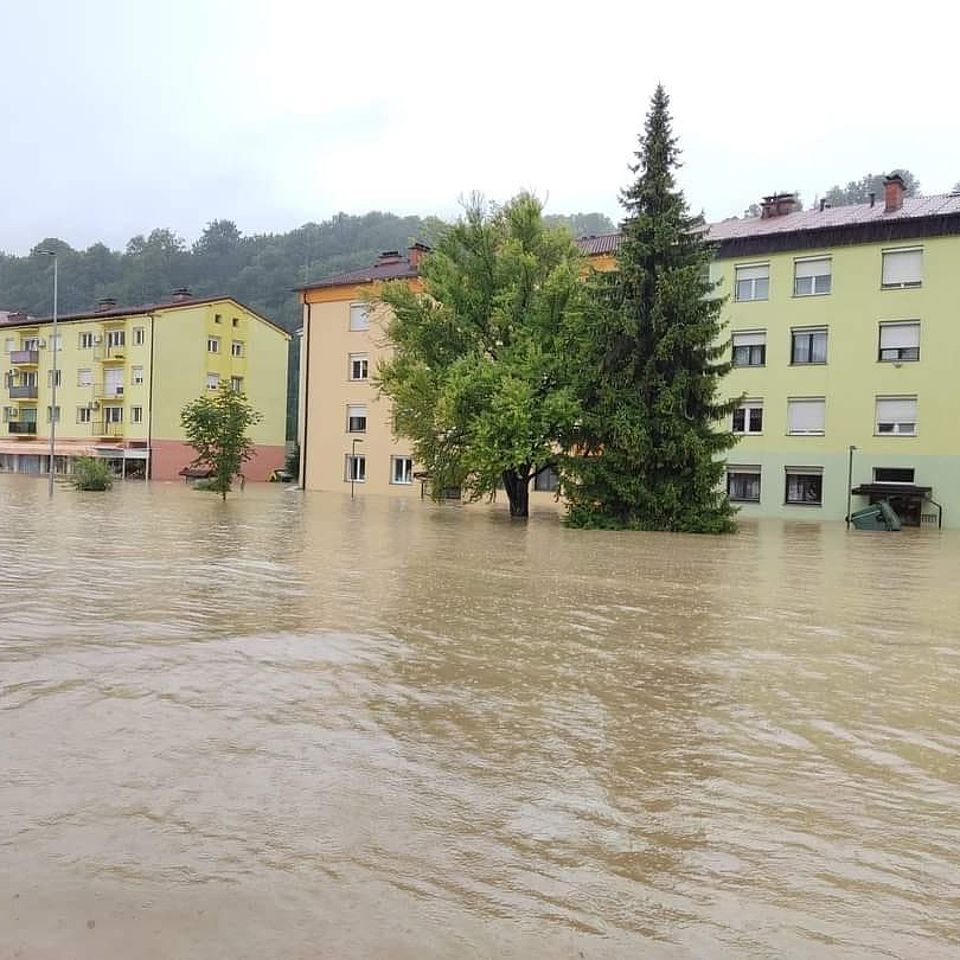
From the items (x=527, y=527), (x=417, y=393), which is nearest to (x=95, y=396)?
(x=417, y=393)

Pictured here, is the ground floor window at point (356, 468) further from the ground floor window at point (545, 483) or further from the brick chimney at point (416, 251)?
the ground floor window at point (545, 483)

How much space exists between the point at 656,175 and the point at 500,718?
1010 inches

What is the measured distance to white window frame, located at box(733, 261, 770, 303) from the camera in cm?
4044

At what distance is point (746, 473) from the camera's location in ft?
133

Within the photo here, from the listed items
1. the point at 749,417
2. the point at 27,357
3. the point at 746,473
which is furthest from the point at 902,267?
the point at 27,357

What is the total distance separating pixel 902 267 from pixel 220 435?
27.7 metres

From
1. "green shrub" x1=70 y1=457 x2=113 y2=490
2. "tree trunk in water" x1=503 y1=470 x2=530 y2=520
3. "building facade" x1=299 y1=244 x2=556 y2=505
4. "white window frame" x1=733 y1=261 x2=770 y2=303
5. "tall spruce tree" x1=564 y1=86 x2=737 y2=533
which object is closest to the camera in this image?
"tall spruce tree" x1=564 y1=86 x2=737 y2=533

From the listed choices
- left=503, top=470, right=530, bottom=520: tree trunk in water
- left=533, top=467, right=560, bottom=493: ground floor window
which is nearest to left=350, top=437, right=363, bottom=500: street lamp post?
left=533, top=467, right=560, bottom=493: ground floor window

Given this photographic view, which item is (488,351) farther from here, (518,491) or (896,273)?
(896,273)

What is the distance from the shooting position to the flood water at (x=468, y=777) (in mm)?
3910

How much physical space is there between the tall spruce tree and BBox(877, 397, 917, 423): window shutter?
38.6 feet

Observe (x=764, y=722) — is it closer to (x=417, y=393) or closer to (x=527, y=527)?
(x=527, y=527)

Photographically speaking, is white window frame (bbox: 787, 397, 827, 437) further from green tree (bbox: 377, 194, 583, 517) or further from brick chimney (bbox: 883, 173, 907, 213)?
green tree (bbox: 377, 194, 583, 517)

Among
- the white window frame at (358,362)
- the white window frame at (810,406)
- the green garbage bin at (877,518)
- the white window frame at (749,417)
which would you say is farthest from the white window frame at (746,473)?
the white window frame at (358,362)
